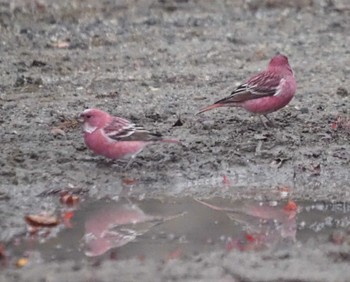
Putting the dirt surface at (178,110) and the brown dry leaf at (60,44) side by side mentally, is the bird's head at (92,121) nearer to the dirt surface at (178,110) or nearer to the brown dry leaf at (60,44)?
the dirt surface at (178,110)

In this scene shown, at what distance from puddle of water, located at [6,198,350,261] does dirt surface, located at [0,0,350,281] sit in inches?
7.7

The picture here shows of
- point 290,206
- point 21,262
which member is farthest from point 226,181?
point 21,262

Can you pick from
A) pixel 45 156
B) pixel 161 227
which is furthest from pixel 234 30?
pixel 161 227

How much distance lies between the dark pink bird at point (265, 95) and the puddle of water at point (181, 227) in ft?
5.97

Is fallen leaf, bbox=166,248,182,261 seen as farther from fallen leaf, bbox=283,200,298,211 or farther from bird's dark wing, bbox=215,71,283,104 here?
bird's dark wing, bbox=215,71,283,104

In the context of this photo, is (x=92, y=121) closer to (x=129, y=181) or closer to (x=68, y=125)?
(x=129, y=181)

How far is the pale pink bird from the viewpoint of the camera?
8.84 m

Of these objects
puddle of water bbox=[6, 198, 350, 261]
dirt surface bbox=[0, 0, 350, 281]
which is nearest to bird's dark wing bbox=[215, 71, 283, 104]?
dirt surface bbox=[0, 0, 350, 281]

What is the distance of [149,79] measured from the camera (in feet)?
39.6

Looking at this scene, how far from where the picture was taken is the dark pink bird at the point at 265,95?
396 inches

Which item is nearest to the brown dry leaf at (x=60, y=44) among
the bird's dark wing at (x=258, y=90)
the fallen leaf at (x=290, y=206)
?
the bird's dark wing at (x=258, y=90)

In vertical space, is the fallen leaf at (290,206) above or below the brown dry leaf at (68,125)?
below

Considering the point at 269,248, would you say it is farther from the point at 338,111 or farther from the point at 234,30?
the point at 234,30

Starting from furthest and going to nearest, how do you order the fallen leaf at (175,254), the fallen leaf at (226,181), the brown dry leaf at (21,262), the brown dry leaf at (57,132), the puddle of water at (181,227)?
the brown dry leaf at (57,132), the fallen leaf at (226,181), the puddle of water at (181,227), the fallen leaf at (175,254), the brown dry leaf at (21,262)
